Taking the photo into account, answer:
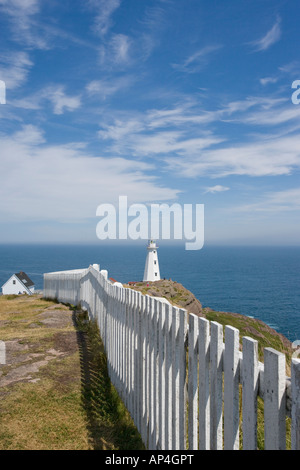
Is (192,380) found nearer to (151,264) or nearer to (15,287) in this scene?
(151,264)

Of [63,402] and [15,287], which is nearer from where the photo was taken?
[63,402]

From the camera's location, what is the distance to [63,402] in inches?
207

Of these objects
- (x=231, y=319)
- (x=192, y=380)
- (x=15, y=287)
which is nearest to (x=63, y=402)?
(x=192, y=380)

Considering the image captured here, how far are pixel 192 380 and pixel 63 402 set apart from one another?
2.96 meters

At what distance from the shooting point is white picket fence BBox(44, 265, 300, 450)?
2062 millimetres

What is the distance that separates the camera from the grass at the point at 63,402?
14.3 ft

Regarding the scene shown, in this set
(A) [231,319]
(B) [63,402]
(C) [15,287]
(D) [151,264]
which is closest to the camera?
(B) [63,402]

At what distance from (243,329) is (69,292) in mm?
13218

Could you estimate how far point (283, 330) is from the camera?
49656 millimetres

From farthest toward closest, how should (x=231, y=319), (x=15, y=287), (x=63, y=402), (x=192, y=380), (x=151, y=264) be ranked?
(x=15, y=287) < (x=151, y=264) < (x=231, y=319) < (x=63, y=402) < (x=192, y=380)

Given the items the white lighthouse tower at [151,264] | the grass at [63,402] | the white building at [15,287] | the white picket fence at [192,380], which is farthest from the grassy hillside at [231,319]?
the white building at [15,287]
